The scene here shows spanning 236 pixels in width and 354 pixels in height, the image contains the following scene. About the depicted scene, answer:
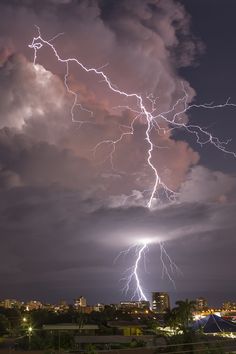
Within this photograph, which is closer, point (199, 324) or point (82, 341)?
point (82, 341)

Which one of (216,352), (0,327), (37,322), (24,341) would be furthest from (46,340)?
(37,322)

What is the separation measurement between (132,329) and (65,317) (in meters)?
13.1

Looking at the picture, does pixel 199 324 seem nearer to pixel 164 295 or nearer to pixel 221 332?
pixel 221 332

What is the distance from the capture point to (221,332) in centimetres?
2534

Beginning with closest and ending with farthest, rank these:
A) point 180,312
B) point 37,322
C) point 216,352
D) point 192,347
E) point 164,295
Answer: point 216,352 → point 192,347 → point 180,312 → point 37,322 → point 164,295

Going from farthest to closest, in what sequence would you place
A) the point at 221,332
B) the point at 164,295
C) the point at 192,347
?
the point at 164,295 → the point at 221,332 → the point at 192,347

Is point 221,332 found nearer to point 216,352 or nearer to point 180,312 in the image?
point 180,312

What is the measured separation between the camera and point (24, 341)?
23594 millimetres

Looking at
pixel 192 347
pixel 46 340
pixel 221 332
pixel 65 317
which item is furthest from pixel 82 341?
pixel 65 317

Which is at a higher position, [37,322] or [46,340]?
[37,322]

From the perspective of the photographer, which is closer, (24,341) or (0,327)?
(24,341)

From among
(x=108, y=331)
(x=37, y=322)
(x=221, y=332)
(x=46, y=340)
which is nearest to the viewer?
(x=46, y=340)

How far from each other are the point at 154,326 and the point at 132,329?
432 cm

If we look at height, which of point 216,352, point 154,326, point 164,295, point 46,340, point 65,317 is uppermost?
point 164,295
